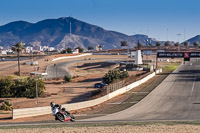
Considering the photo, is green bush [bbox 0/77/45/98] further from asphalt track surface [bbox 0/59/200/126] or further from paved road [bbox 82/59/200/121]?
paved road [bbox 82/59/200/121]

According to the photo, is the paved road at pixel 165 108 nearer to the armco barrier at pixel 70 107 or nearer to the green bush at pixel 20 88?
the armco barrier at pixel 70 107

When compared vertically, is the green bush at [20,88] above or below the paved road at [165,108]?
above

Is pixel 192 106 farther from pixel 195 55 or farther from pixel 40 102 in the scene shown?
pixel 195 55

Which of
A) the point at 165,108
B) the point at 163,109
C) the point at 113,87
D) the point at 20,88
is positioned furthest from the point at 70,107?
the point at 20,88

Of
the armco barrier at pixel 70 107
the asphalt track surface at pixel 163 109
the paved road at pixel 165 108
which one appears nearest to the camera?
the asphalt track surface at pixel 163 109

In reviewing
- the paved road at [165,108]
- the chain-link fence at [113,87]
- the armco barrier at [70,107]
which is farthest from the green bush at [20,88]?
the paved road at [165,108]

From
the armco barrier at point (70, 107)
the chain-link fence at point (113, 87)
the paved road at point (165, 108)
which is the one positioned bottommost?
the paved road at point (165, 108)

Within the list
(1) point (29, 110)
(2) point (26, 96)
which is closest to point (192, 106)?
(1) point (29, 110)

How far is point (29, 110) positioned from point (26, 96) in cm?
2108

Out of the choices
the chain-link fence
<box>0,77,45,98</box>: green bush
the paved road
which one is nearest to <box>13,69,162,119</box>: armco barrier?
the chain-link fence

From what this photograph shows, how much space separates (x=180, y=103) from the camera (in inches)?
1588

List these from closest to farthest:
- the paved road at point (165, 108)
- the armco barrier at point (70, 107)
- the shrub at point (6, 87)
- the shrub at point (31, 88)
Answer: the paved road at point (165, 108) < the armco barrier at point (70, 107) < the shrub at point (31, 88) < the shrub at point (6, 87)

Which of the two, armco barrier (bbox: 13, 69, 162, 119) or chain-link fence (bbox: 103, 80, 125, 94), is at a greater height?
chain-link fence (bbox: 103, 80, 125, 94)

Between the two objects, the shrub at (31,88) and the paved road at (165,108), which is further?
the shrub at (31,88)
